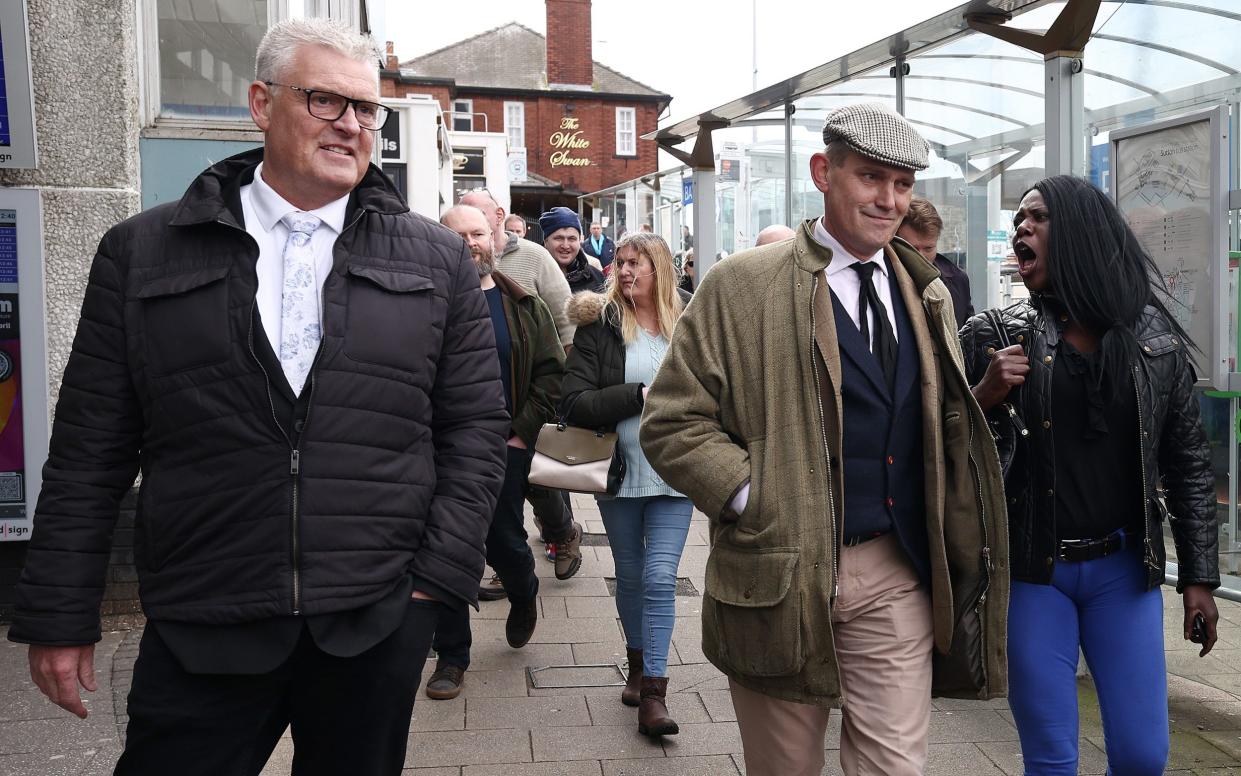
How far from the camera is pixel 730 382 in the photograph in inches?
116

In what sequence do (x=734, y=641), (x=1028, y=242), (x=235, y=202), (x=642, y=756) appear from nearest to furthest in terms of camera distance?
(x=235, y=202) → (x=734, y=641) → (x=1028, y=242) → (x=642, y=756)

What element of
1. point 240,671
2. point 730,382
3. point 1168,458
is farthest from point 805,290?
point 240,671

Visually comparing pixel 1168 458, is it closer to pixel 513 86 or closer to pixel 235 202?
pixel 235 202

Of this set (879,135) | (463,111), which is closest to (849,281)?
(879,135)

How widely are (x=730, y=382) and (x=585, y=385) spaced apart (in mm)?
2107

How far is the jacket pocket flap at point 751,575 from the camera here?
9.01ft

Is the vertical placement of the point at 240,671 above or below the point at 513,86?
below

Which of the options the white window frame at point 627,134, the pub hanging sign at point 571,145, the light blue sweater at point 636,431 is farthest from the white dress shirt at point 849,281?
the white window frame at point 627,134

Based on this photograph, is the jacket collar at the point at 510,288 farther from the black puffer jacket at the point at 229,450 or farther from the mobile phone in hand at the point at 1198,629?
the mobile phone in hand at the point at 1198,629

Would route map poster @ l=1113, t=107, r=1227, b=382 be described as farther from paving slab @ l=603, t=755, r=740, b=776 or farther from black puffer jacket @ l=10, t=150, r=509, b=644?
black puffer jacket @ l=10, t=150, r=509, b=644

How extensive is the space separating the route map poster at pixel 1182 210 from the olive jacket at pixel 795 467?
2.29 metres

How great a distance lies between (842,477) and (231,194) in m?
1.49

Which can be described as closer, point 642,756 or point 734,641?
point 734,641

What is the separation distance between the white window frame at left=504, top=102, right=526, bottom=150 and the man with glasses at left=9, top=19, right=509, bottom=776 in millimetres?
50784
